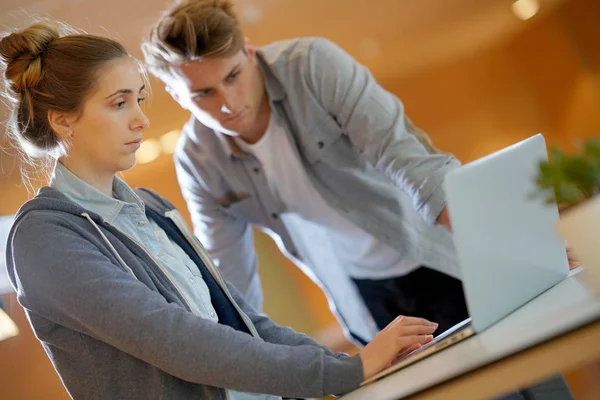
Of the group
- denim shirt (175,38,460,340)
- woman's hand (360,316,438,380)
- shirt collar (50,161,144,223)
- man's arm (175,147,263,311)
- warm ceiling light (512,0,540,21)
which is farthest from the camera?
warm ceiling light (512,0,540,21)

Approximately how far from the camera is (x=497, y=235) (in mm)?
964

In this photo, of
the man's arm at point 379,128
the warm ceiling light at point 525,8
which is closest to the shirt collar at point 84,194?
the man's arm at point 379,128

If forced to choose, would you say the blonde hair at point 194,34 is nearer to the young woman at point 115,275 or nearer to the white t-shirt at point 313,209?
the white t-shirt at point 313,209

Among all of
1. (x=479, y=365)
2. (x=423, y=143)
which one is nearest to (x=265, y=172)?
(x=423, y=143)

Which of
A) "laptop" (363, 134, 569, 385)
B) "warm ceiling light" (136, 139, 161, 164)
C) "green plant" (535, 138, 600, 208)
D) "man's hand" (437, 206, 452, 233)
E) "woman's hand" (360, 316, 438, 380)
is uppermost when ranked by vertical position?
"green plant" (535, 138, 600, 208)

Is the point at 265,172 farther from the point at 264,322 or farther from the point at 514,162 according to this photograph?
the point at 514,162

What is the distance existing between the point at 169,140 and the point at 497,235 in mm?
3400

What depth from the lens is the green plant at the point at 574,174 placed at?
0.81m

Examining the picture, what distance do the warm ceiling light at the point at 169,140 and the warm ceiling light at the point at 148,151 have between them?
0.03 meters

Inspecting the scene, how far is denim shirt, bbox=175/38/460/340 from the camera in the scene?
1670 mm

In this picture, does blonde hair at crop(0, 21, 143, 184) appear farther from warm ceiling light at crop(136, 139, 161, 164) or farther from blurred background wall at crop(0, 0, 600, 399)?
warm ceiling light at crop(136, 139, 161, 164)

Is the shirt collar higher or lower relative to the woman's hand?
higher

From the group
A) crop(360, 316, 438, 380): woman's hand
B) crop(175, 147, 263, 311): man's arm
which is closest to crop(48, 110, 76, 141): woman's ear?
crop(360, 316, 438, 380): woman's hand

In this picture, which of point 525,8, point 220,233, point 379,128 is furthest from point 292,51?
point 525,8
